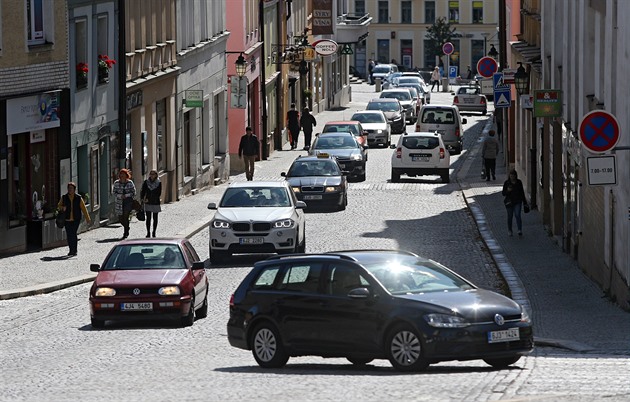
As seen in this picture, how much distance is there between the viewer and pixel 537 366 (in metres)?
18.1

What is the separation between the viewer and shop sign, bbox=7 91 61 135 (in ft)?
108

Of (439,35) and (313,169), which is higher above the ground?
(439,35)

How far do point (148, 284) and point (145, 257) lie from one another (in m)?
1.01

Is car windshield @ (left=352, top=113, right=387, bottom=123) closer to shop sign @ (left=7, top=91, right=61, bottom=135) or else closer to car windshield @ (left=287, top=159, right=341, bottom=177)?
car windshield @ (left=287, top=159, right=341, bottom=177)

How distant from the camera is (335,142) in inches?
2094

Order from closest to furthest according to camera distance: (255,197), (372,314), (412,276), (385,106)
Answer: (372,314) < (412,276) < (255,197) < (385,106)

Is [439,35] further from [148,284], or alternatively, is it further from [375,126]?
[148,284]

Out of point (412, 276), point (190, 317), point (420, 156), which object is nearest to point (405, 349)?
point (412, 276)

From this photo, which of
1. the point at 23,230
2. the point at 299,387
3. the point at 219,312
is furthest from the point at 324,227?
the point at 299,387

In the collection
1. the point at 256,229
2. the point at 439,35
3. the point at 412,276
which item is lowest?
the point at 256,229

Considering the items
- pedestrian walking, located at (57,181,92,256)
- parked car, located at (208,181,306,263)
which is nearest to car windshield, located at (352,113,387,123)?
parked car, located at (208,181,306,263)

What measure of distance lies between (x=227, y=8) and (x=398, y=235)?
25053mm

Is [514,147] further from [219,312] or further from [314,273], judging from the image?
[314,273]

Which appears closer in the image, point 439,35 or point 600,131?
point 600,131
